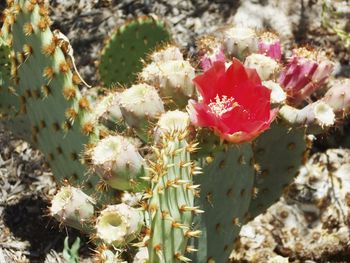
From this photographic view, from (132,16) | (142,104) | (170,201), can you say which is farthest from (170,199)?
(132,16)

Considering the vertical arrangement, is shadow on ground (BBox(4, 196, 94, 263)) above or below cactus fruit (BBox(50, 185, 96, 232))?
below

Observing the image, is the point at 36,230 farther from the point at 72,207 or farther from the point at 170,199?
the point at 170,199

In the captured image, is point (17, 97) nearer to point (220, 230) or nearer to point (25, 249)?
point (25, 249)

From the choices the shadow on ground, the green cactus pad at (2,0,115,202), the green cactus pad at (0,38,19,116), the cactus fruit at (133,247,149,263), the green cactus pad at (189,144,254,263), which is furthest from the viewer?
the shadow on ground

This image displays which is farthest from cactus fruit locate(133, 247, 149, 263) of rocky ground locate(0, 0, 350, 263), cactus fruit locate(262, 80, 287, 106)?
rocky ground locate(0, 0, 350, 263)

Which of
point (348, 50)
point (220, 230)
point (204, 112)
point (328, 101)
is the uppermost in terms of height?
point (204, 112)

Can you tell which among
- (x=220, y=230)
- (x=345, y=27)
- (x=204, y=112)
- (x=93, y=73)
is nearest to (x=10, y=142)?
(x=93, y=73)

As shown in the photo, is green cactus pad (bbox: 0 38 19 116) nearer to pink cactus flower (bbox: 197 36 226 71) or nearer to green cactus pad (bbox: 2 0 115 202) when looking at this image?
green cactus pad (bbox: 2 0 115 202)
